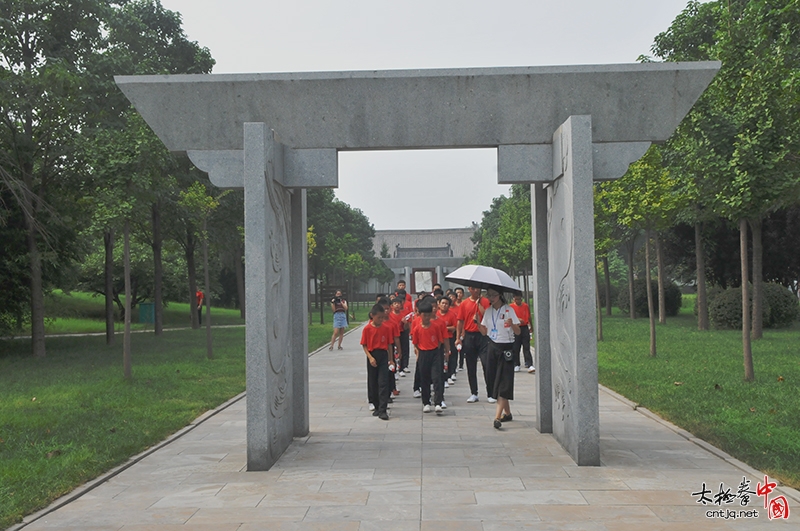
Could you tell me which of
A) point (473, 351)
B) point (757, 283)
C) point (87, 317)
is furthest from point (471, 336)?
point (87, 317)

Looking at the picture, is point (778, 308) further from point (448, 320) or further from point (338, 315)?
point (448, 320)

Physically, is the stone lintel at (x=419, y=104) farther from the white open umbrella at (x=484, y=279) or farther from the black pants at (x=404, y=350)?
the black pants at (x=404, y=350)

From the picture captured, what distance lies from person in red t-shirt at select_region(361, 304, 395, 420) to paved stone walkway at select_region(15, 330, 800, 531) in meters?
0.50

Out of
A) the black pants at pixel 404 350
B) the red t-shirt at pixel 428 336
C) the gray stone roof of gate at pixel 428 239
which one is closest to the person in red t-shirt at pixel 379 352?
the red t-shirt at pixel 428 336

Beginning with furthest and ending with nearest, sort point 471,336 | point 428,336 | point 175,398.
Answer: point 471,336 < point 175,398 < point 428,336

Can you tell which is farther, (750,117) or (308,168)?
(750,117)

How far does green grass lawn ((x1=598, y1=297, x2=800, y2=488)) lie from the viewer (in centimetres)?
793

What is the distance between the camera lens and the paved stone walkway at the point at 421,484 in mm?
5578

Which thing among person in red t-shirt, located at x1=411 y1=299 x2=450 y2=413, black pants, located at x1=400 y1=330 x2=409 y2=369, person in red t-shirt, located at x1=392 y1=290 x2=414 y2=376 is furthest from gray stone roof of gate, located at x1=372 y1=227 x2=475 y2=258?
person in red t-shirt, located at x1=411 y1=299 x2=450 y2=413

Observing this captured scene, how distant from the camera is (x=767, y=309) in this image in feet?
81.9

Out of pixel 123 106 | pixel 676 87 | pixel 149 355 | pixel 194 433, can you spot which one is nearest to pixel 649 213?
pixel 676 87

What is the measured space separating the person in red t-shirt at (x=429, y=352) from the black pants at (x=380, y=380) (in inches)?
→ 22.2

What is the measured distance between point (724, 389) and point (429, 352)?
4.56 meters

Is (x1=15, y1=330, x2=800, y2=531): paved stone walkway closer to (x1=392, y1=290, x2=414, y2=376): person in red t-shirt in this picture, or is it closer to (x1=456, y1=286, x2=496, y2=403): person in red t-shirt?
(x1=456, y1=286, x2=496, y2=403): person in red t-shirt
